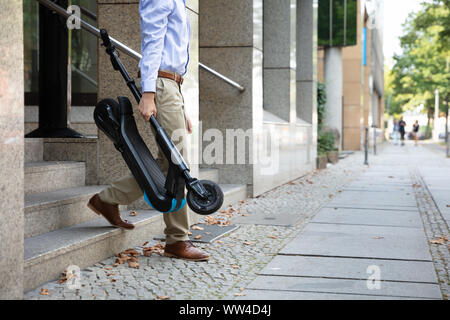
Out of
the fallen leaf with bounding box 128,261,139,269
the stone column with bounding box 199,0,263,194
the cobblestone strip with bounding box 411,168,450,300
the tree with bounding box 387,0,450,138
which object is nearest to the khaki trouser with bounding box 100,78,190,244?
the fallen leaf with bounding box 128,261,139,269

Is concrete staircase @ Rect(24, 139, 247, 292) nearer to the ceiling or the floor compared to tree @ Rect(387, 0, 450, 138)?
nearer to the floor

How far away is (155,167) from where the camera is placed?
178 inches

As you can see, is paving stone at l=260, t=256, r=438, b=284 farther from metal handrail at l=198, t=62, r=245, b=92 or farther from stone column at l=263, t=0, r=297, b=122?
stone column at l=263, t=0, r=297, b=122

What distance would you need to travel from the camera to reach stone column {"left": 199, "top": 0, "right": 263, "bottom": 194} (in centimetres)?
866

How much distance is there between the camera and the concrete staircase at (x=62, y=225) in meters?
3.94

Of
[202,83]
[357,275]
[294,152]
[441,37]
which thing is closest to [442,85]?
[441,37]

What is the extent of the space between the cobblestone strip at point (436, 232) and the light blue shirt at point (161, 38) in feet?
7.98

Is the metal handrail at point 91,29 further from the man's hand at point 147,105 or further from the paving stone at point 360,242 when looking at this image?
the paving stone at point 360,242

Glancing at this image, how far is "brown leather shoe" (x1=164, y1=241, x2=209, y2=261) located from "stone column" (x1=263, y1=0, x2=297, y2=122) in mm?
7339

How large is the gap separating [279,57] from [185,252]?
7.66 m

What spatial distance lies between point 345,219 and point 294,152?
5149 mm

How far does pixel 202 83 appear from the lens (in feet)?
28.7
